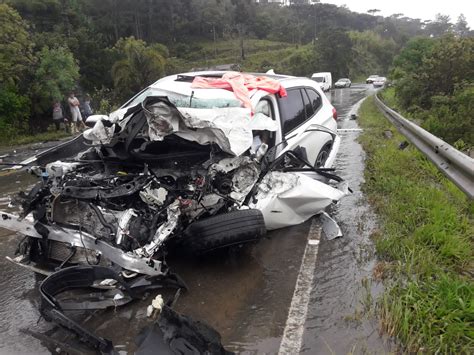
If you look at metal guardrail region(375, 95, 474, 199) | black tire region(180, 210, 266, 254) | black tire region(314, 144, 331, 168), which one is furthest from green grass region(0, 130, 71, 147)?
black tire region(180, 210, 266, 254)

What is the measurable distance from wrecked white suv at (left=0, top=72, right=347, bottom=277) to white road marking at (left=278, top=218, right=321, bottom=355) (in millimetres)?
437

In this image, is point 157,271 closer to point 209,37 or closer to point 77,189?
point 77,189

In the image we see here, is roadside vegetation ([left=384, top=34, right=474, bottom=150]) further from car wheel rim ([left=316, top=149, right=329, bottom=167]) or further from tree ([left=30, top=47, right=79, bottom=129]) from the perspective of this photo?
tree ([left=30, top=47, right=79, bottom=129])

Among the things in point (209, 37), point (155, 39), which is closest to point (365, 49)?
point (209, 37)

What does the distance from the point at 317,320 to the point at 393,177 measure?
3.66 metres

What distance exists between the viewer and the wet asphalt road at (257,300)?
3.03 m

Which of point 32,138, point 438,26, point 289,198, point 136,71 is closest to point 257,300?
point 289,198

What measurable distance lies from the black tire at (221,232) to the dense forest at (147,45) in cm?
1338

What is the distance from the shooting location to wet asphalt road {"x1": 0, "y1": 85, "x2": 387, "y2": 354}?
3029 mm

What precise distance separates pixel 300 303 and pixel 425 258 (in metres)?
1.23

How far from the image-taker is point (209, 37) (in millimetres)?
81562

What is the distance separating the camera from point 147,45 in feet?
183

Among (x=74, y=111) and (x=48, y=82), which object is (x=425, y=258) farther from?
(x=48, y=82)

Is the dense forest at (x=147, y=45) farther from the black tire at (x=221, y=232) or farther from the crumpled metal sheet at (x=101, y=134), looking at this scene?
the black tire at (x=221, y=232)
